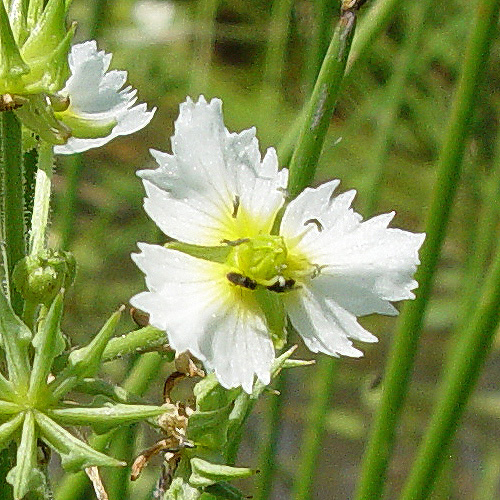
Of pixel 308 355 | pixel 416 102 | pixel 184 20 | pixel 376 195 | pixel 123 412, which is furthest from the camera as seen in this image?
pixel 184 20

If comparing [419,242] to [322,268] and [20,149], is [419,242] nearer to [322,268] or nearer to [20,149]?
[322,268]

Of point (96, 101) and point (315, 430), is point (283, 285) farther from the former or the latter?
point (315, 430)

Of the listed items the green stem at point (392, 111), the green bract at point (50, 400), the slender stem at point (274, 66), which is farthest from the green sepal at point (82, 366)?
the slender stem at point (274, 66)

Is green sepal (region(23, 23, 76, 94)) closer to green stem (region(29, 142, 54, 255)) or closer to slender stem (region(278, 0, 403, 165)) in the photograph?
green stem (region(29, 142, 54, 255))

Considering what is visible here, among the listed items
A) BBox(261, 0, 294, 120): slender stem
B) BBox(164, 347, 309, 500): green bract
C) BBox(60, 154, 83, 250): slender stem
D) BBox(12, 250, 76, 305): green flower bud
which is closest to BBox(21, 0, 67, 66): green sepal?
BBox(12, 250, 76, 305): green flower bud

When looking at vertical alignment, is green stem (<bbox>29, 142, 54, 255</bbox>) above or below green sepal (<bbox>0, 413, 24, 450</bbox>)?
above

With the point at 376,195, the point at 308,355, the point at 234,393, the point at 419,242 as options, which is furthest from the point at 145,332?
the point at 308,355

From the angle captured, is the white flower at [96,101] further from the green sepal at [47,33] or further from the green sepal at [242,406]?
the green sepal at [242,406]
